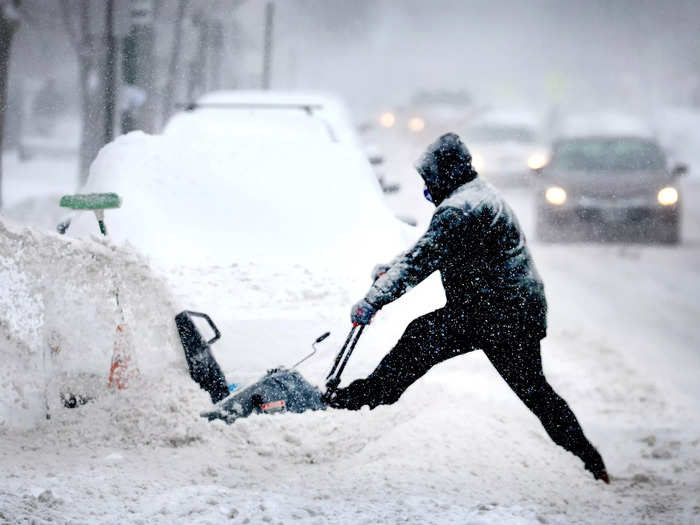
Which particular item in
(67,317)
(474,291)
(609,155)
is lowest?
(67,317)

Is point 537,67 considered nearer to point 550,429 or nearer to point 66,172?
point 66,172

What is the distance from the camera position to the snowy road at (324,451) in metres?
4.04

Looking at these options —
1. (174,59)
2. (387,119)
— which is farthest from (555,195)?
(387,119)

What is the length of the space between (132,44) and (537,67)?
61.5 metres

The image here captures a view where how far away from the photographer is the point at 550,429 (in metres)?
4.71

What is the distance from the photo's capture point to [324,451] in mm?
4797

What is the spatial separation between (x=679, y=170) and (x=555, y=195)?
1.65 metres

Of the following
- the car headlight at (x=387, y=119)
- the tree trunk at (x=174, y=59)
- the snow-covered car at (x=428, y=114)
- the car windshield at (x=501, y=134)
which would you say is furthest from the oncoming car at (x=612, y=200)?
the car headlight at (x=387, y=119)

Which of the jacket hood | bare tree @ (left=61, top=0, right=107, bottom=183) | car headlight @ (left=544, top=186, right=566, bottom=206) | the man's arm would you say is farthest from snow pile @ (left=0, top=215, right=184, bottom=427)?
bare tree @ (left=61, top=0, right=107, bottom=183)

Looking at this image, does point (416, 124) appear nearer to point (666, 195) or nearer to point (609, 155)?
point (609, 155)

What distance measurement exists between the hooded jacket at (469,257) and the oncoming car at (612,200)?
8.77 m

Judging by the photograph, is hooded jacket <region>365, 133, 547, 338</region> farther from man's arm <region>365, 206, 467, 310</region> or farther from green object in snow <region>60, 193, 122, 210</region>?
green object in snow <region>60, 193, 122, 210</region>

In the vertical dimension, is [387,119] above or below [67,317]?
below

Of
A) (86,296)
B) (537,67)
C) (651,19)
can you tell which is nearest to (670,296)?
(86,296)
